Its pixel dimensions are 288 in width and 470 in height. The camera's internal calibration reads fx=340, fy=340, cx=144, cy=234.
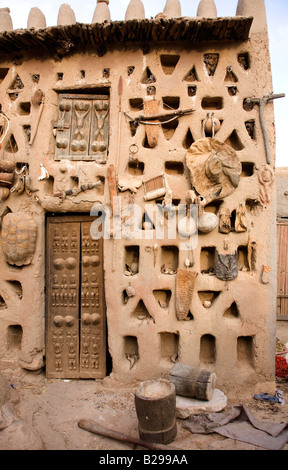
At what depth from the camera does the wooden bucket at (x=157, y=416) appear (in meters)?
3.33

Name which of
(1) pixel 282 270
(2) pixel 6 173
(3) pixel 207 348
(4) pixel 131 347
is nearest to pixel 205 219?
(3) pixel 207 348

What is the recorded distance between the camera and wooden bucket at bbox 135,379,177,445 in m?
3.33

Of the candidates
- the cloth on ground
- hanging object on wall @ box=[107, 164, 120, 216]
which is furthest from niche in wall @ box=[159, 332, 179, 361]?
hanging object on wall @ box=[107, 164, 120, 216]

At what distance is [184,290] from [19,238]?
2.37m

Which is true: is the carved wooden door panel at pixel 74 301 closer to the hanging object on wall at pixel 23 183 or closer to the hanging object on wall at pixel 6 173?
the hanging object on wall at pixel 23 183

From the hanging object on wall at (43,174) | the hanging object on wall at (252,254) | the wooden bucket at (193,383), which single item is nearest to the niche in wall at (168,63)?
the hanging object on wall at (43,174)

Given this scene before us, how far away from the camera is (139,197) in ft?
15.4

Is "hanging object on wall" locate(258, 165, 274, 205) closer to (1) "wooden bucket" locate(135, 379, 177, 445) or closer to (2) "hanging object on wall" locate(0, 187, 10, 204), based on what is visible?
(1) "wooden bucket" locate(135, 379, 177, 445)

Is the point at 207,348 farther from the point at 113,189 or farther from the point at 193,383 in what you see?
the point at 113,189

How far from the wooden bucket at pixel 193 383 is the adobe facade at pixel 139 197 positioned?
1.66ft

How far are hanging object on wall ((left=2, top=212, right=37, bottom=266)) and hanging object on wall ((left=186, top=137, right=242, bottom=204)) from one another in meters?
2.36

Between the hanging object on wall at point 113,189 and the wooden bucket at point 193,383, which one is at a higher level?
the hanging object on wall at point 113,189

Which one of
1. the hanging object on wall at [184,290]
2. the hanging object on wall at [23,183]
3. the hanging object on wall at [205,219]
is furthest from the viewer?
the hanging object on wall at [23,183]
